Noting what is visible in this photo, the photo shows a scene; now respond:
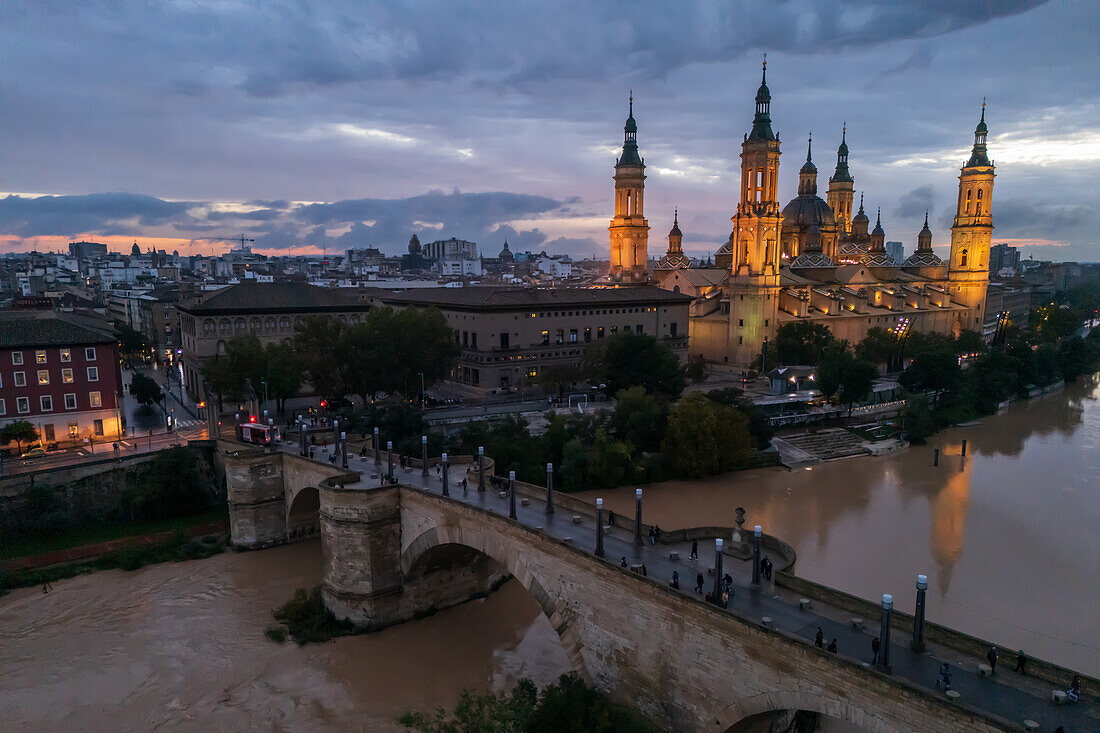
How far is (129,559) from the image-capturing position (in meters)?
25.7

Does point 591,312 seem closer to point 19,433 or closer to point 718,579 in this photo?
point 19,433

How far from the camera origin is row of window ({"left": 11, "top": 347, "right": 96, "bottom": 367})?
1266 inches

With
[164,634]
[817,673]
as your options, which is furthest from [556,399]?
[817,673]

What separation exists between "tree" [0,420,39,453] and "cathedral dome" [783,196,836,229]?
7480cm

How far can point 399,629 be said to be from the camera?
844 inches

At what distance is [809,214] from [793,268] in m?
10.8

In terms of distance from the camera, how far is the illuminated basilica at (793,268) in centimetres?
6078

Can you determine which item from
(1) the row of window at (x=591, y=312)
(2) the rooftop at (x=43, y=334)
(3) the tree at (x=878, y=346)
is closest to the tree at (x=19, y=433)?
(2) the rooftop at (x=43, y=334)

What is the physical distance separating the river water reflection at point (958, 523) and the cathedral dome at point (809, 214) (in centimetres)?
4087

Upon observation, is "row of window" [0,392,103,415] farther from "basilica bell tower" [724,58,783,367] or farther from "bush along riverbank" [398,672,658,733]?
"basilica bell tower" [724,58,783,367]

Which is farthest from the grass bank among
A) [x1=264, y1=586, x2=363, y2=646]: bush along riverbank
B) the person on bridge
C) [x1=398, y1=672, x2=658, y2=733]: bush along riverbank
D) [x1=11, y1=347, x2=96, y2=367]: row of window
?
the person on bridge

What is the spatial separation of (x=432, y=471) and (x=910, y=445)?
112ft

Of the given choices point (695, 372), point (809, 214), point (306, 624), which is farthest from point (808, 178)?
point (306, 624)

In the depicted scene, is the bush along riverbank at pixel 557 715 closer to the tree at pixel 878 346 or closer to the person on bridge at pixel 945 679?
the person on bridge at pixel 945 679
